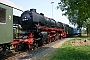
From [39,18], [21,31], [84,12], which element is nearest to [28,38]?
[21,31]

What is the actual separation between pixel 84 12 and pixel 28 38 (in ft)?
18.0

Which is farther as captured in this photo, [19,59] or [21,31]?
[21,31]

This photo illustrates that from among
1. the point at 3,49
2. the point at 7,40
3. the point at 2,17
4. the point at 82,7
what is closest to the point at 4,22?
the point at 2,17

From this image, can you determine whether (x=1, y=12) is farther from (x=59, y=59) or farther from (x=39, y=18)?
(x=39, y=18)

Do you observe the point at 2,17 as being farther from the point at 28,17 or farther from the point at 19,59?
the point at 28,17

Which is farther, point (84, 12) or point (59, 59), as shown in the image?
point (84, 12)

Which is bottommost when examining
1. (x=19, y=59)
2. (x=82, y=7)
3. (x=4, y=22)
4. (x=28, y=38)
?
(x=19, y=59)

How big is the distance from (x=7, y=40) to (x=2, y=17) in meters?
1.46

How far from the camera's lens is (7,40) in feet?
41.1

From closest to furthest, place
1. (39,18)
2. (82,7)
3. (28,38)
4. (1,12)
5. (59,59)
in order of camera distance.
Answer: (1,12) → (59,59) → (82,7) → (28,38) → (39,18)

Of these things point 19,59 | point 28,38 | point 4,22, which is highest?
point 4,22

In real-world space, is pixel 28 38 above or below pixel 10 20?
below

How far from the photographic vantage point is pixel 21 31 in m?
19.3

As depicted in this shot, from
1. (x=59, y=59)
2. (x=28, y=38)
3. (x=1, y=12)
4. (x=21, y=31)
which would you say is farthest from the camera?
(x=21, y=31)
